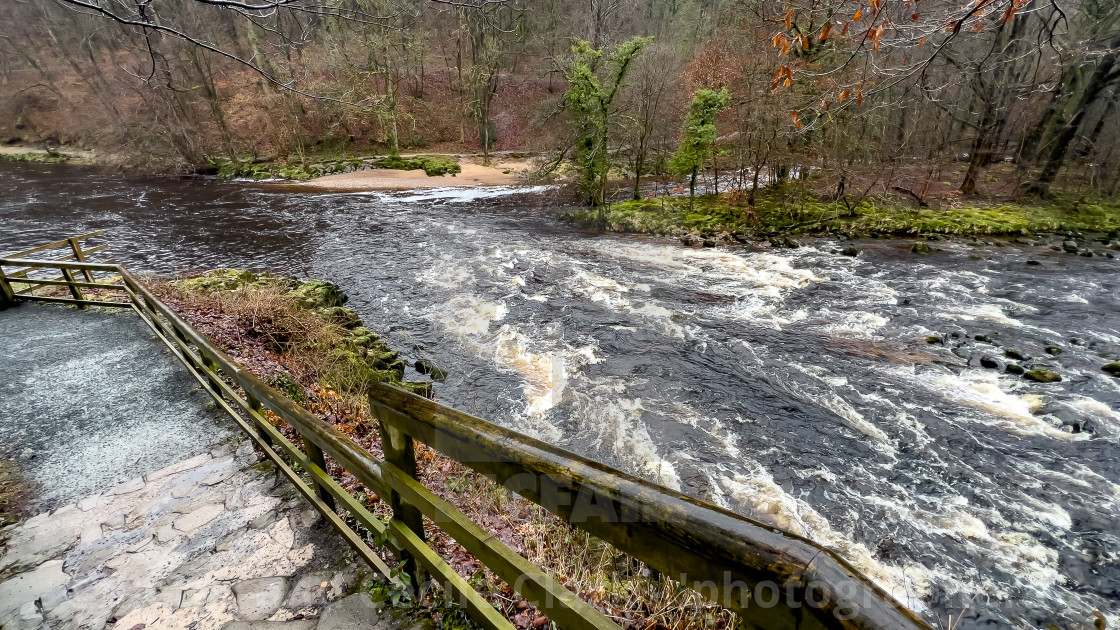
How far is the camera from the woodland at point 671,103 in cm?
1310

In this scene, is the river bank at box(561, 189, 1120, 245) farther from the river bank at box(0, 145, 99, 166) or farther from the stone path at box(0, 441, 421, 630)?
the river bank at box(0, 145, 99, 166)

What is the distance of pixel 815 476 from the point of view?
5.88 metres

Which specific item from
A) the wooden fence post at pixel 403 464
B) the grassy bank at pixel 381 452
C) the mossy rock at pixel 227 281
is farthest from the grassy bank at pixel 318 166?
the wooden fence post at pixel 403 464

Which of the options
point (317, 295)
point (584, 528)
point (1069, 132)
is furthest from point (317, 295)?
point (1069, 132)

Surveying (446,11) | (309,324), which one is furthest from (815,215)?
(446,11)

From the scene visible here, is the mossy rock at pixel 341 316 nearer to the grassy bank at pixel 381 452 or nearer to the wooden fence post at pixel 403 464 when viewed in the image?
the grassy bank at pixel 381 452

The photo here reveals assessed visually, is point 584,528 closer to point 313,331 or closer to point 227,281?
point 313,331

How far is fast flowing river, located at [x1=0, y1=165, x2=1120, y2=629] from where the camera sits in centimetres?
497

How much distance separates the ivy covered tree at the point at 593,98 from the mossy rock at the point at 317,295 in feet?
36.5

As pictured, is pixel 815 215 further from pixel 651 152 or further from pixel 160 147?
pixel 160 147

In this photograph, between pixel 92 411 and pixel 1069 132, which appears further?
pixel 1069 132

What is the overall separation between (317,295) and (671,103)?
15.3 meters

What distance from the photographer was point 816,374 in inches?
314

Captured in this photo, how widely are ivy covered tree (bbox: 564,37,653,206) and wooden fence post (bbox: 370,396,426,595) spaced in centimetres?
1704
